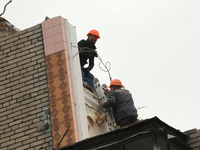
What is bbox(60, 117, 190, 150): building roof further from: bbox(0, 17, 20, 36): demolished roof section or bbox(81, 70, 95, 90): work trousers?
bbox(0, 17, 20, 36): demolished roof section

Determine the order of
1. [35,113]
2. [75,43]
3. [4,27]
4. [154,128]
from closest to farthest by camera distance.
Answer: [154,128]
[35,113]
[75,43]
[4,27]

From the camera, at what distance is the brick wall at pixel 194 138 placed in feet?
38.8

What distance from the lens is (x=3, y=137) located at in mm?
13719

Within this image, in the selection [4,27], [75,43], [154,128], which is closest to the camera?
[154,128]

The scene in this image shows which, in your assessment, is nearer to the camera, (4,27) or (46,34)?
(46,34)

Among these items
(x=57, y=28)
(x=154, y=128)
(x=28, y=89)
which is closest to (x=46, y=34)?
(x=57, y=28)

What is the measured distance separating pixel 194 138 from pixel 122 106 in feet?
9.32

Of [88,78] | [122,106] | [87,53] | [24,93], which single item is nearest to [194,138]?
[122,106]

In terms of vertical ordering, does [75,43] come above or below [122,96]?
above

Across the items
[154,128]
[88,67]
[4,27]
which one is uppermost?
[4,27]

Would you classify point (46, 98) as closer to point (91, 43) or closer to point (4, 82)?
point (4, 82)

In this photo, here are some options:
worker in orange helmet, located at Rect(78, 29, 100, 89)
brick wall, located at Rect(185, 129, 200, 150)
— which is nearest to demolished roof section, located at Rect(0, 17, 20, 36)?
worker in orange helmet, located at Rect(78, 29, 100, 89)

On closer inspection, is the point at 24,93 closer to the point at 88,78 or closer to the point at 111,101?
the point at 111,101

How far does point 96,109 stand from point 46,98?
1.44 metres
